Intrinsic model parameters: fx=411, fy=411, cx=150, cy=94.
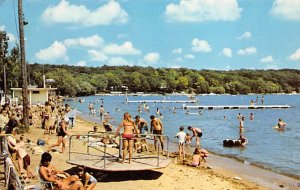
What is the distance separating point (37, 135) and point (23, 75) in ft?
12.0

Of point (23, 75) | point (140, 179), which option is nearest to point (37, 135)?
point (23, 75)

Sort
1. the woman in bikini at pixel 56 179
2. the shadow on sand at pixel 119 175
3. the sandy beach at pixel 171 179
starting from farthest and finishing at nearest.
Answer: the shadow on sand at pixel 119 175 < the sandy beach at pixel 171 179 < the woman in bikini at pixel 56 179

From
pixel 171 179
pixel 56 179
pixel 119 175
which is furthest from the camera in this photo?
pixel 171 179

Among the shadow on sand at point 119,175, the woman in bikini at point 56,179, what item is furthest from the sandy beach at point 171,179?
the woman in bikini at point 56,179

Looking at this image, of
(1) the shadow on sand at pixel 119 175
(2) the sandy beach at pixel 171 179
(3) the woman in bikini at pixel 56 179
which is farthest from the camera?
(1) the shadow on sand at pixel 119 175

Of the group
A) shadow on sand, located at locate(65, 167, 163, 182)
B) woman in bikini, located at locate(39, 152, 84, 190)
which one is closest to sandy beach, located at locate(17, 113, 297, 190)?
shadow on sand, located at locate(65, 167, 163, 182)

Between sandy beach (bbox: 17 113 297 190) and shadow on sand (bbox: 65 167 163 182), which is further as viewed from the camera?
shadow on sand (bbox: 65 167 163 182)

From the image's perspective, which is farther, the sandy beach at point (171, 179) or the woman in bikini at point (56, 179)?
the sandy beach at point (171, 179)

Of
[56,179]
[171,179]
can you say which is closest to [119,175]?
[171,179]

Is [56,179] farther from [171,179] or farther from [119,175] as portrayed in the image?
[171,179]

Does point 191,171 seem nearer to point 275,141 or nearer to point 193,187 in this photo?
point 193,187

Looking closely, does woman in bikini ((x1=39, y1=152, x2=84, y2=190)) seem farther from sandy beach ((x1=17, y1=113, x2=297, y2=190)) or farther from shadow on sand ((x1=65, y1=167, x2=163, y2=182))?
shadow on sand ((x1=65, y1=167, x2=163, y2=182))

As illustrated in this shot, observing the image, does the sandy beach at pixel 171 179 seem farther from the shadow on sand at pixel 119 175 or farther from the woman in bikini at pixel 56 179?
the woman in bikini at pixel 56 179

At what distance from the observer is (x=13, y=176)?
29.8 ft
